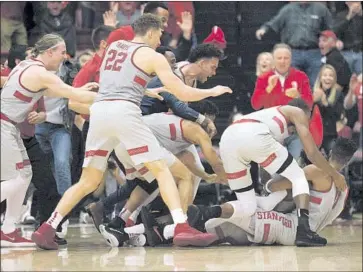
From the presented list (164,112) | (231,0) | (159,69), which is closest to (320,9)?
(231,0)

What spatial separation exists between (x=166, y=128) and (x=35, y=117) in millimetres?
990

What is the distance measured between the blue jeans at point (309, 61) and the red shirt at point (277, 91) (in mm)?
969

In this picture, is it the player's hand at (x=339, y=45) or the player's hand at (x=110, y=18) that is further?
the player's hand at (x=339, y=45)

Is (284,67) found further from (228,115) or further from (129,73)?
(129,73)

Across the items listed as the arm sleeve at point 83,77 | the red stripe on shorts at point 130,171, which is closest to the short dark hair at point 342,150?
the red stripe on shorts at point 130,171

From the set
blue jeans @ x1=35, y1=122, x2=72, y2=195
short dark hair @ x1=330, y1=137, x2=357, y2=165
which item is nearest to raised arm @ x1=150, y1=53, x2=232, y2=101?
short dark hair @ x1=330, y1=137, x2=357, y2=165

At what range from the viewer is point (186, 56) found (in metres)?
9.52

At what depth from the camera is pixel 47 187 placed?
791 cm

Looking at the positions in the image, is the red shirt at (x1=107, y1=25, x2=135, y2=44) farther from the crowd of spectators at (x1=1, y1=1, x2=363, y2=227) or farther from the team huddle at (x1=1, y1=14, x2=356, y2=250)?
the team huddle at (x1=1, y1=14, x2=356, y2=250)

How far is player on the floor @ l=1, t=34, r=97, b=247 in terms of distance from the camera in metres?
7.02

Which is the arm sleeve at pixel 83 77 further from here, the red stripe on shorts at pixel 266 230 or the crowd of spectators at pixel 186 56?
the red stripe on shorts at pixel 266 230

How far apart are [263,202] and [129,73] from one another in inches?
56.7

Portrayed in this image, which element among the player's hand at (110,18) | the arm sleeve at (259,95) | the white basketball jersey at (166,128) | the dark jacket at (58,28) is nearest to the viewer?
the white basketball jersey at (166,128)

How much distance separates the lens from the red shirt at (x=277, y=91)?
29.3ft
